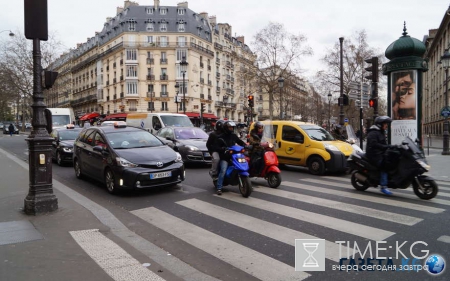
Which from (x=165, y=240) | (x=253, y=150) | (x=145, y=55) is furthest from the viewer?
(x=145, y=55)

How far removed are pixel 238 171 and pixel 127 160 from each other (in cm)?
241

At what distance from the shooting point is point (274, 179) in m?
8.26

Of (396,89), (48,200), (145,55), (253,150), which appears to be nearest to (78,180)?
(48,200)

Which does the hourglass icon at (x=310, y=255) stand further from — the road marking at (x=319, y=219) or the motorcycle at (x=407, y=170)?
the motorcycle at (x=407, y=170)

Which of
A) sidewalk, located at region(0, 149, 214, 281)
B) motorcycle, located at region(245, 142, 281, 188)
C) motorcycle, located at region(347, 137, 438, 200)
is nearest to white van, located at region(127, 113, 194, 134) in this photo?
motorcycle, located at region(245, 142, 281, 188)

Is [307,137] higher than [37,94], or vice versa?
[37,94]

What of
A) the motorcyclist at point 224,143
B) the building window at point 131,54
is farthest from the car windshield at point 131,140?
the building window at point 131,54

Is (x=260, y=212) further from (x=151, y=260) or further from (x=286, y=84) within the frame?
(x=286, y=84)

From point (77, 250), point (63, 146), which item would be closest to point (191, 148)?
point (63, 146)

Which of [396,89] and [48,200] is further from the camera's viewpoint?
[396,89]

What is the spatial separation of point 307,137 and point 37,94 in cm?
770

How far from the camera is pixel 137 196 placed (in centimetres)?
745

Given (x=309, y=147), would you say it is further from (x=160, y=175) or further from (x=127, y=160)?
(x=127, y=160)

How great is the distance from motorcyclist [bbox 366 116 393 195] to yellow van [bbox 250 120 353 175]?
9.39 ft
